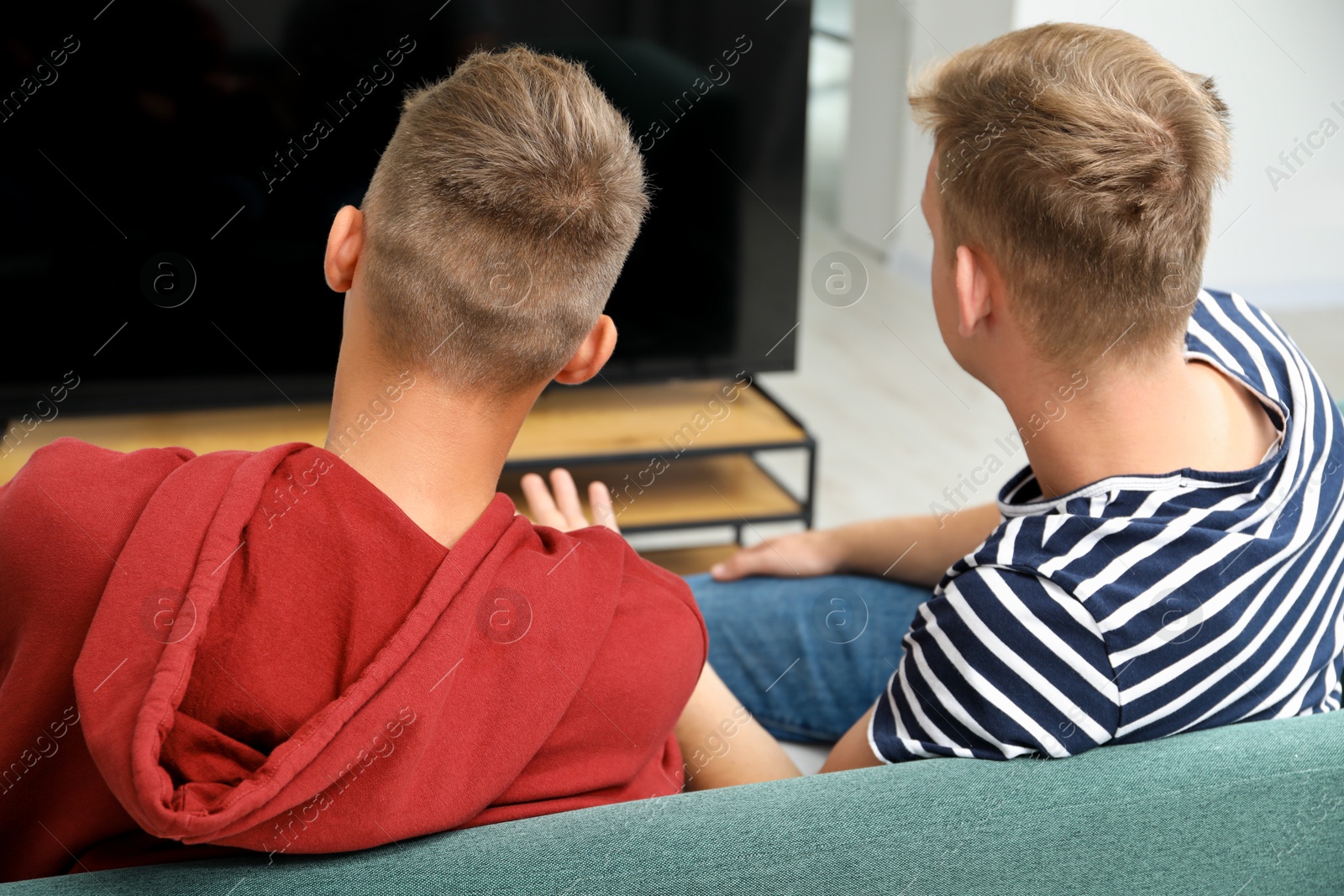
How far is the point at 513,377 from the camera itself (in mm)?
889

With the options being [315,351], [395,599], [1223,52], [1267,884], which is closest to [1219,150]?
[1267,884]

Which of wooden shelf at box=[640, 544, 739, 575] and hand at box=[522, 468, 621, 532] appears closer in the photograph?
hand at box=[522, 468, 621, 532]

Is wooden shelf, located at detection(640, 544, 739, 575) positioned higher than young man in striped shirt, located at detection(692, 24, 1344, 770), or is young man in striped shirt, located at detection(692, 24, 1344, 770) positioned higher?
young man in striped shirt, located at detection(692, 24, 1344, 770)

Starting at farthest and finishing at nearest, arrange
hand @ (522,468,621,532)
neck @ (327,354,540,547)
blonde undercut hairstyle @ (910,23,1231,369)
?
hand @ (522,468,621,532), blonde undercut hairstyle @ (910,23,1231,369), neck @ (327,354,540,547)

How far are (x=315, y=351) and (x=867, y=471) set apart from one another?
147cm

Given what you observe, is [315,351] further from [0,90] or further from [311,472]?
[311,472]

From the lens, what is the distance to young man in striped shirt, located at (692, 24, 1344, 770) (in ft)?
2.94

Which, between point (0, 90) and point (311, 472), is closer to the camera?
point (311, 472)

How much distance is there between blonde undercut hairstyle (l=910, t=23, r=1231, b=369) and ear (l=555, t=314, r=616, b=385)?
0.34m

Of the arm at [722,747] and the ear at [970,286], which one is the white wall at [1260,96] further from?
the arm at [722,747]

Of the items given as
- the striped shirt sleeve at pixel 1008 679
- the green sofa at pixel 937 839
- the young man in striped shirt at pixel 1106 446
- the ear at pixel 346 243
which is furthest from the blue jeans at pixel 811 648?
the ear at pixel 346 243

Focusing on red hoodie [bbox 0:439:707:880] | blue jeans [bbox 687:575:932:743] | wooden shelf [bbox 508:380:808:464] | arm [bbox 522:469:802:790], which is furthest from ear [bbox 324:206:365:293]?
wooden shelf [bbox 508:380:808:464]

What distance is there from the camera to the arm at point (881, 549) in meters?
1.43

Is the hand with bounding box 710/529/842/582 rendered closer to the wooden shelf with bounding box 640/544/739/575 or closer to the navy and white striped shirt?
the navy and white striped shirt
